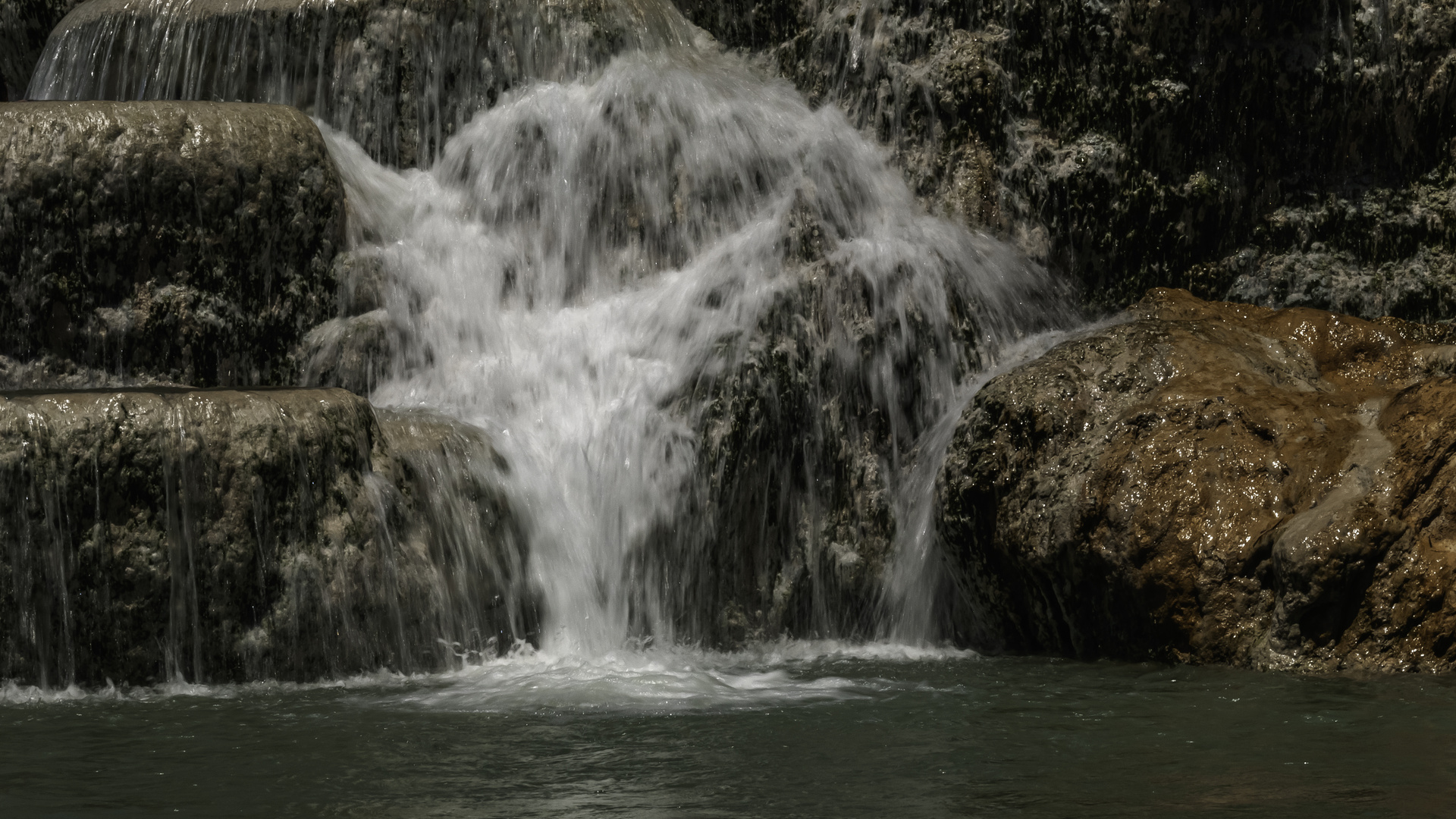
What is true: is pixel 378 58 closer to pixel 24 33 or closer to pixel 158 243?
pixel 158 243

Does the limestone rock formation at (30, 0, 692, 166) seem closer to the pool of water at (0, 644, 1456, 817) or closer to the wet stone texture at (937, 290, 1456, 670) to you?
the wet stone texture at (937, 290, 1456, 670)

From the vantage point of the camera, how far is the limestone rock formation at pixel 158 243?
828 centimetres

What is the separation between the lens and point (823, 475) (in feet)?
25.7

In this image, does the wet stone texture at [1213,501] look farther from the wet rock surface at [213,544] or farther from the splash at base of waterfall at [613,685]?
the wet rock surface at [213,544]

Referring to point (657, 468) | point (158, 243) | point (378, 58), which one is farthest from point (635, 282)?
point (158, 243)

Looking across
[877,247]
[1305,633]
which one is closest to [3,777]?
[1305,633]

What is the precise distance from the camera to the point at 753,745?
4.75 meters

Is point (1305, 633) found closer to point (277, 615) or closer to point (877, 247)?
point (877, 247)

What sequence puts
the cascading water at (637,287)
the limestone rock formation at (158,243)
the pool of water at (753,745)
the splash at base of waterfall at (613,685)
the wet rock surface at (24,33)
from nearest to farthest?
1. the pool of water at (753,745)
2. the splash at base of waterfall at (613,685)
3. the cascading water at (637,287)
4. the limestone rock formation at (158,243)
5. the wet rock surface at (24,33)

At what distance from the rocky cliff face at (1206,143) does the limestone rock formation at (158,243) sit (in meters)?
3.68

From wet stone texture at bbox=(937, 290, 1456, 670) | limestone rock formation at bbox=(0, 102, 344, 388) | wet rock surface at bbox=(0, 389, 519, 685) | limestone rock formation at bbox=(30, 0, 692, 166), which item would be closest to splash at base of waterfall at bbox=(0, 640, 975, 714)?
wet rock surface at bbox=(0, 389, 519, 685)

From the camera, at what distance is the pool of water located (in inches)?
156

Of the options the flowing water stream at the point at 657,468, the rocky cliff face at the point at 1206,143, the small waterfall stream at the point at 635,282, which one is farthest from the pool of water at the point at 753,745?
the rocky cliff face at the point at 1206,143

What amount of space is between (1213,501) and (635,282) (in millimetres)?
3757
